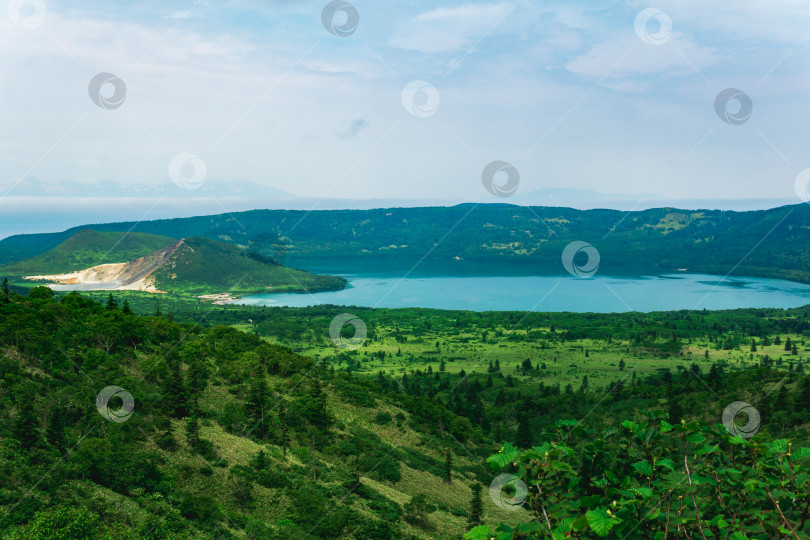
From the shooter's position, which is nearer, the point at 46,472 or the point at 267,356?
the point at 46,472

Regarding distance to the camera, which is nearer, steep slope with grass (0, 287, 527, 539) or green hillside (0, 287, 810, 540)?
green hillside (0, 287, 810, 540)

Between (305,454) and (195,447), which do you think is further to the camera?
(305,454)

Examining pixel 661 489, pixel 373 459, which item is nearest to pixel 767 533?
pixel 661 489

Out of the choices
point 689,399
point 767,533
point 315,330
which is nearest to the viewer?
point 767,533

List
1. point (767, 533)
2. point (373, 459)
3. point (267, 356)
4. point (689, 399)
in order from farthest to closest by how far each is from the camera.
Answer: point (689, 399) → point (267, 356) → point (373, 459) → point (767, 533)

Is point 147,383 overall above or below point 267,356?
below

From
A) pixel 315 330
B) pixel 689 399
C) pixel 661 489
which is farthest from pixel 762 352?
pixel 661 489

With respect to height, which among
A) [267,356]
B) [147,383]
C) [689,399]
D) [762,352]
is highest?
[762,352]

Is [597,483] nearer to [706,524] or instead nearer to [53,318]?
[706,524]

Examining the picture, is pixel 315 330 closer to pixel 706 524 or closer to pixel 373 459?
pixel 373 459

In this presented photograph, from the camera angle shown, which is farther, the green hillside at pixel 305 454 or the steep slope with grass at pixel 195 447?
the steep slope with grass at pixel 195 447
